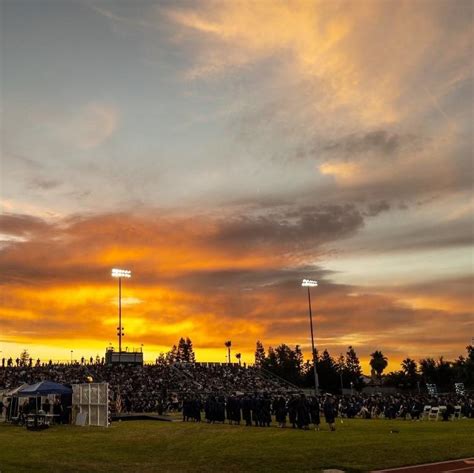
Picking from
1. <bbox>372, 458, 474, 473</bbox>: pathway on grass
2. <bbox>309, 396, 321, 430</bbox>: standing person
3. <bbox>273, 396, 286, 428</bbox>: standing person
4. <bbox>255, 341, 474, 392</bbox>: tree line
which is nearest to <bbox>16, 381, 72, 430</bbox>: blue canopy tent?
<bbox>273, 396, 286, 428</bbox>: standing person

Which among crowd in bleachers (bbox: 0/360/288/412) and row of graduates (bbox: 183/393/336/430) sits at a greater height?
crowd in bleachers (bbox: 0/360/288/412)

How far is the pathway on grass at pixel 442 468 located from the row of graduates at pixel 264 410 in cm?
1253

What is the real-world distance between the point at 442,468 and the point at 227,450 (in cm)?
765

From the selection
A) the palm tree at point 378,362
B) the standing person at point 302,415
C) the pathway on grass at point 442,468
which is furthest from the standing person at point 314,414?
the palm tree at point 378,362

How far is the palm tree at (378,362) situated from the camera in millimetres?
175250

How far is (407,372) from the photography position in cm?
13500

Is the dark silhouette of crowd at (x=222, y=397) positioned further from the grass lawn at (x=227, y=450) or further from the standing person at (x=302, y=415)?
the grass lawn at (x=227, y=450)

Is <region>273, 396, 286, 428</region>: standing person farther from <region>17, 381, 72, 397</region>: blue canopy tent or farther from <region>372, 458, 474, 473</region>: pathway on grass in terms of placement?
<region>372, 458, 474, 473</region>: pathway on grass

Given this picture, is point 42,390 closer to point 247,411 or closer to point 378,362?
point 247,411

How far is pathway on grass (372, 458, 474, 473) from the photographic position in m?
16.0

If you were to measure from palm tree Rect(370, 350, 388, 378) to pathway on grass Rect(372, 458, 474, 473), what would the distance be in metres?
164

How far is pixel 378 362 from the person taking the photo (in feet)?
575

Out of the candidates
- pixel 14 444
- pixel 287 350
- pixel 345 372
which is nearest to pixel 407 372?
pixel 345 372

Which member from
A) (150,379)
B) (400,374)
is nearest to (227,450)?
(150,379)
